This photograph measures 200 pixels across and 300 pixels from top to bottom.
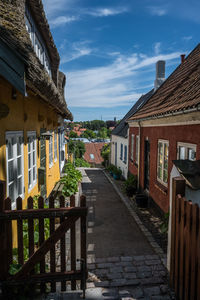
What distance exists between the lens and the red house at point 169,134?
186 inches

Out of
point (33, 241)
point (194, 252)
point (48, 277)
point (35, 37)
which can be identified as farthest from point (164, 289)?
point (35, 37)

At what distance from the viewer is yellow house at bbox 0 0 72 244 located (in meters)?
2.52

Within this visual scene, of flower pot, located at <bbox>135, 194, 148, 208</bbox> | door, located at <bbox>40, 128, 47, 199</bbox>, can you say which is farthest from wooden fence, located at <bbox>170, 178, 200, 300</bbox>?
flower pot, located at <bbox>135, 194, 148, 208</bbox>

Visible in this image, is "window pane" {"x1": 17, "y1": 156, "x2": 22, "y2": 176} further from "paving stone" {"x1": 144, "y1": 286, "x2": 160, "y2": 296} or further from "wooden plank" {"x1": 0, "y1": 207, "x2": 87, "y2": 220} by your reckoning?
"paving stone" {"x1": 144, "y1": 286, "x2": 160, "y2": 296}

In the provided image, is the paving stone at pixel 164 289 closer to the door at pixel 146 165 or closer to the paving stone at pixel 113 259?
the paving stone at pixel 113 259

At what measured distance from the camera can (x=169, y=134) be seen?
20.0 feet

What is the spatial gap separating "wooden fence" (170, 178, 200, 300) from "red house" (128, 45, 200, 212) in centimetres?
190

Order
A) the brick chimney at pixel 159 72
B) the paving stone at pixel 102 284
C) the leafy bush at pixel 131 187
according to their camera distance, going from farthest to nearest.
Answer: the brick chimney at pixel 159 72 < the leafy bush at pixel 131 187 < the paving stone at pixel 102 284

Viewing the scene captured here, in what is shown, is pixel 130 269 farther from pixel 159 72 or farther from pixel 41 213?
pixel 159 72

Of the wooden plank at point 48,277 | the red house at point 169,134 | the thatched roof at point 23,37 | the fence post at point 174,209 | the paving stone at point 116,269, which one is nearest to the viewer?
the thatched roof at point 23,37

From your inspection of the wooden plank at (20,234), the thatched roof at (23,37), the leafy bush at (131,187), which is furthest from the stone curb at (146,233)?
the thatched roof at (23,37)

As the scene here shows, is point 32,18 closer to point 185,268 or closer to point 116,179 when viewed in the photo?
point 185,268

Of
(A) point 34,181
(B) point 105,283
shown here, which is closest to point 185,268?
(B) point 105,283

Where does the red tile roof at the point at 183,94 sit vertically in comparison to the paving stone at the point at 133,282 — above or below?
above
